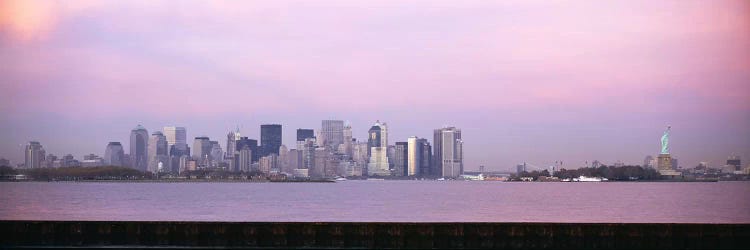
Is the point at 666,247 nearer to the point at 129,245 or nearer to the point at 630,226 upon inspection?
the point at 630,226

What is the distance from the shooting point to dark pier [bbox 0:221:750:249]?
33.4 meters

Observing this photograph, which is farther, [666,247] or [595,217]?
[595,217]

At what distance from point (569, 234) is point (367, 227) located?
300 inches

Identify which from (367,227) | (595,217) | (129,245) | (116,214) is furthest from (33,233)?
(595,217)

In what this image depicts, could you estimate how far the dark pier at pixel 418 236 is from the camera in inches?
1315

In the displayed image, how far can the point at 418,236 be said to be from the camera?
1329 inches

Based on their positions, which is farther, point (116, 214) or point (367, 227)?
point (116, 214)

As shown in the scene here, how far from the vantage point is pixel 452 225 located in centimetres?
3372

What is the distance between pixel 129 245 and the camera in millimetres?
34312

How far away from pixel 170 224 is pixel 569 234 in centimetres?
1536

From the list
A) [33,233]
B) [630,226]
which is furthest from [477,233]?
[33,233]

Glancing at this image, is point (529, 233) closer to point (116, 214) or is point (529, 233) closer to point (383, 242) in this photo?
point (383, 242)

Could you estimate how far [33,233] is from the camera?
35125 mm

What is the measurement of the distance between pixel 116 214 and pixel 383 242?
182 feet
